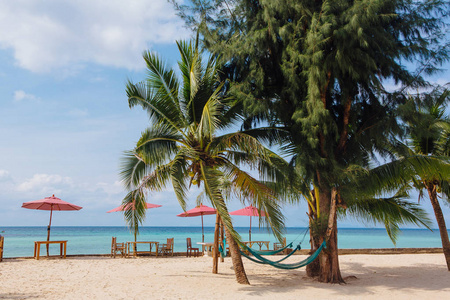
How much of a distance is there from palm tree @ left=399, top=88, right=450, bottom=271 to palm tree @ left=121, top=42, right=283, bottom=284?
10.0ft

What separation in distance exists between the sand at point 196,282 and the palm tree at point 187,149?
106cm

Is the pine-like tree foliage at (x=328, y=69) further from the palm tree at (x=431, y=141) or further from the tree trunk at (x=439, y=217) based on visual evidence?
the tree trunk at (x=439, y=217)

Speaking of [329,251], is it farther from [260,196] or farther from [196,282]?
[196,282]

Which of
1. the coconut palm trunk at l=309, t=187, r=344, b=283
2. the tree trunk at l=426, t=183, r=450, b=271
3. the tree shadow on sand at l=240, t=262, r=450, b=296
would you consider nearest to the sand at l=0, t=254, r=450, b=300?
the tree shadow on sand at l=240, t=262, r=450, b=296

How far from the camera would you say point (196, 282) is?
812 cm

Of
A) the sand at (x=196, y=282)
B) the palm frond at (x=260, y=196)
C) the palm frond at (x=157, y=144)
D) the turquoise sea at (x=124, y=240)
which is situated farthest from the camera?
the turquoise sea at (x=124, y=240)

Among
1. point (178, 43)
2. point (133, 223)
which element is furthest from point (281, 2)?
point (133, 223)

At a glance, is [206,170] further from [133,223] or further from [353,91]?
[353,91]

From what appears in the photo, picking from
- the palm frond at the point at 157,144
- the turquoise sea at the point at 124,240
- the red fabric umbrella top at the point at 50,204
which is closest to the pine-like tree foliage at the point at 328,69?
the palm frond at the point at 157,144

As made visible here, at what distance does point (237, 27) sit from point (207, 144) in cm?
346

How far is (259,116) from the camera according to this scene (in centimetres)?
892

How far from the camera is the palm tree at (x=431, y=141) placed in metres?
7.61

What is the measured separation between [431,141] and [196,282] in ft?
23.9

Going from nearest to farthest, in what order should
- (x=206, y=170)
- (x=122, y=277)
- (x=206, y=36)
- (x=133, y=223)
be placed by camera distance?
(x=206, y=170), (x=133, y=223), (x=122, y=277), (x=206, y=36)
